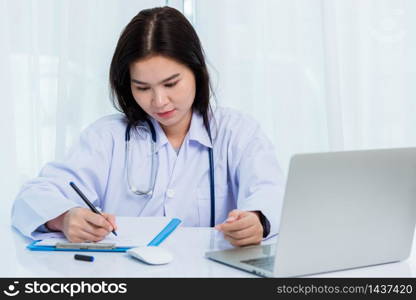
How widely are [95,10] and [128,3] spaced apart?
15 cm

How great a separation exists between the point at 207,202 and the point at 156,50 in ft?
1.47

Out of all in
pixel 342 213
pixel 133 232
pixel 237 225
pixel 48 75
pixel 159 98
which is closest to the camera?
pixel 342 213

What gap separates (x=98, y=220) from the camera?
136 centimetres

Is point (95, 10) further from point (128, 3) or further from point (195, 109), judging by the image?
point (195, 109)

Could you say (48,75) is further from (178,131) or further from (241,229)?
(241,229)

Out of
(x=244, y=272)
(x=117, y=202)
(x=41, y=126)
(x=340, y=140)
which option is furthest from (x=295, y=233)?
(x=41, y=126)

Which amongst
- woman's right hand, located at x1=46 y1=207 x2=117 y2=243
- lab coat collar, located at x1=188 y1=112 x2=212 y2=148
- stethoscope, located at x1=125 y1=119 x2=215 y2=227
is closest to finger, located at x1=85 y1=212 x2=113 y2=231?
woman's right hand, located at x1=46 y1=207 x2=117 y2=243

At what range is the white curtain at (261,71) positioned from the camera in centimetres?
253

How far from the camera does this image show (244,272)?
1.17 meters

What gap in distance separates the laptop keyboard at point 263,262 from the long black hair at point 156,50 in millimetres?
717

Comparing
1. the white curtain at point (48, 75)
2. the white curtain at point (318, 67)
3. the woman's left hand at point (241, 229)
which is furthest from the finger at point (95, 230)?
the white curtain at point (318, 67)

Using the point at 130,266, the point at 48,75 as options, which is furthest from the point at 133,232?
the point at 48,75

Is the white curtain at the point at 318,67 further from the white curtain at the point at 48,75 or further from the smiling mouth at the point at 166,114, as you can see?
the smiling mouth at the point at 166,114

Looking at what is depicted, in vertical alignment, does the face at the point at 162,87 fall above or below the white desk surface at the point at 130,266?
above
